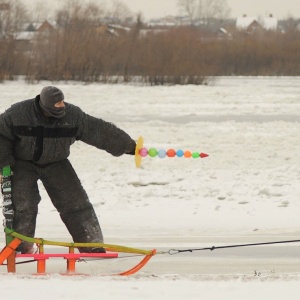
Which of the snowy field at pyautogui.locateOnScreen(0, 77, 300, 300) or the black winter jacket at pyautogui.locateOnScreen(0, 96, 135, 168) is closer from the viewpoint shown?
the snowy field at pyautogui.locateOnScreen(0, 77, 300, 300)

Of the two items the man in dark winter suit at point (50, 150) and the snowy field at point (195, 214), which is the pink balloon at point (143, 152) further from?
the snowy field at point (195, 214)

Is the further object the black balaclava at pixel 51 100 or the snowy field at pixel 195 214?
the black balaclava at pixel 51 100

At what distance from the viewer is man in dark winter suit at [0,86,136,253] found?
18.5 feet

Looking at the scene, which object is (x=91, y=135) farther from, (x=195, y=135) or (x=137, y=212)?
(x=195, y=135)

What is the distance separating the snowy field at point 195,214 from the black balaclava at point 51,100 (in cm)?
112

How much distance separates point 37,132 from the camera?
222 inches

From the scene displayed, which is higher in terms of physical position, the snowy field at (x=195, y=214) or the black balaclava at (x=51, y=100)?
the black balaclava at (x=51, y=100)

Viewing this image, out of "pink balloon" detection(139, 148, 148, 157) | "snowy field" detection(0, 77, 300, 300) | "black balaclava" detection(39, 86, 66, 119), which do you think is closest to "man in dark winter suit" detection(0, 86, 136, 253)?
"black balaclava" detection(39, 86, 66, 119)

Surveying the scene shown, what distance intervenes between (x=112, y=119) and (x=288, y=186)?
10596mm

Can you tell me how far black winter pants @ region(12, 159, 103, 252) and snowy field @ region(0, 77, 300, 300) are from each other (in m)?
0.42

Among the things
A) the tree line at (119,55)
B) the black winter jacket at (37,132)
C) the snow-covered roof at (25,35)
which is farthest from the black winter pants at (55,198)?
the snow-covered roof at (25,35)

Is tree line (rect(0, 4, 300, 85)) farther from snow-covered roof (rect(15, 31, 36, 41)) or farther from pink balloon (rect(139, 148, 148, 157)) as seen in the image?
pink balloon (rect(139, 148, 148, 157))

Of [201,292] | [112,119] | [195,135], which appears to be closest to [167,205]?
[201,292]

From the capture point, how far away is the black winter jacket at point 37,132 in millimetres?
5629
